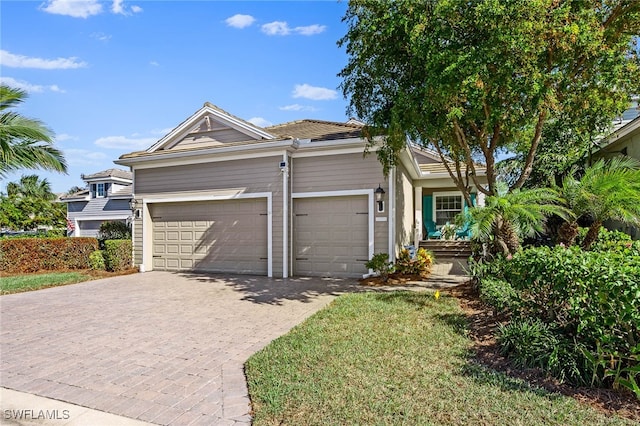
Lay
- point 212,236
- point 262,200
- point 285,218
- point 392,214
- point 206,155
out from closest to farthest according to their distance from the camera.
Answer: point 392,214
point 285,218
point 262,200
point 206,155
point 212,236

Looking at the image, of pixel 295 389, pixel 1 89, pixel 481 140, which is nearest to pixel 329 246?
pixel 481 140

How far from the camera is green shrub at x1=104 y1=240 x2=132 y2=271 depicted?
11359mm

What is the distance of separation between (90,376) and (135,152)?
387 inches

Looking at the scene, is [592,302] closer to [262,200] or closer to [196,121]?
[262,200]

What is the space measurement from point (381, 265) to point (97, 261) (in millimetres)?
9441

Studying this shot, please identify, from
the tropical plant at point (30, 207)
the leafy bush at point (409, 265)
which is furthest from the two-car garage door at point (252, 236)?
the tropical plant at point (30, 207)

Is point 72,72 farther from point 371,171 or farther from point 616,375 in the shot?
point 616,375

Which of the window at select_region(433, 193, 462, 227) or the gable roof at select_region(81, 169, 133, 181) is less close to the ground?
the gable roof at select_region(81, 169, 133, 181)

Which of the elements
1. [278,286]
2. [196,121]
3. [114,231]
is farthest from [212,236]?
[114,231]

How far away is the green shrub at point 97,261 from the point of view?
11734mm

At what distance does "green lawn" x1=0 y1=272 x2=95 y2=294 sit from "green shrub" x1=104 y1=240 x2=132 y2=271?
791 mm

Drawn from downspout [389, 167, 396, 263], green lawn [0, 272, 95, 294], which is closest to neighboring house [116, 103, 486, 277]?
downspout [389, 167, 396, 263]

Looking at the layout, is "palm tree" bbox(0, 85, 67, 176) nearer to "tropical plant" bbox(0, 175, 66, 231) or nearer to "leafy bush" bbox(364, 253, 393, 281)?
"leafy bush" bbox(364, 253, 393, 281)

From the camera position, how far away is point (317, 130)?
11328 mm
